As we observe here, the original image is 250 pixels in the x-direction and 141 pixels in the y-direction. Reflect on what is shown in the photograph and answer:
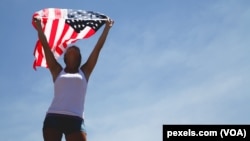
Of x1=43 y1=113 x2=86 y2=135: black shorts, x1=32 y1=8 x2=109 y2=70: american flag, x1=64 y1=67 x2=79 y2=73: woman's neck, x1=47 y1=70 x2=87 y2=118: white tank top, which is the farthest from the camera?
x1=32 y1=8 x2=109 y2=70: american flag

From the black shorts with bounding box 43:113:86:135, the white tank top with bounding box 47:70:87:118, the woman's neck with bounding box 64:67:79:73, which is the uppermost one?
the woman's neck with bounding box 64:67:79:73

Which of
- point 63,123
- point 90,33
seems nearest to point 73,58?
point 63,123

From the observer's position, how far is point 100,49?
6309 mm

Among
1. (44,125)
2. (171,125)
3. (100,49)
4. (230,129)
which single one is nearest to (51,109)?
(44,125)

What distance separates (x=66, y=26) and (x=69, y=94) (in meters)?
4.06

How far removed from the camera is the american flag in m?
8.64

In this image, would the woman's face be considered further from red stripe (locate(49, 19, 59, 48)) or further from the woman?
red stripe (locate(49, 19, 59, 48))

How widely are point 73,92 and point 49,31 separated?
12.5ft

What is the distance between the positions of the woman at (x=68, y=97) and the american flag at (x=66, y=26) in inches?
104

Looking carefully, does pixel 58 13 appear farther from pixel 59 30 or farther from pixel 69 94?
pixel 69 94

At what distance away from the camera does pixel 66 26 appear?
29.7 feet

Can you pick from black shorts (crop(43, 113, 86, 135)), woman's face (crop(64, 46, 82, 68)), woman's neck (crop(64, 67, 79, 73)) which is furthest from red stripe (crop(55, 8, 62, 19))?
black shorts (crop(43, 113, 86, 135))

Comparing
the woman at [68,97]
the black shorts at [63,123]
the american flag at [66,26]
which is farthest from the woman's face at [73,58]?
the american flag at [66,26]

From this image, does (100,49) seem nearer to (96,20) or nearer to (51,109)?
(51,109)
